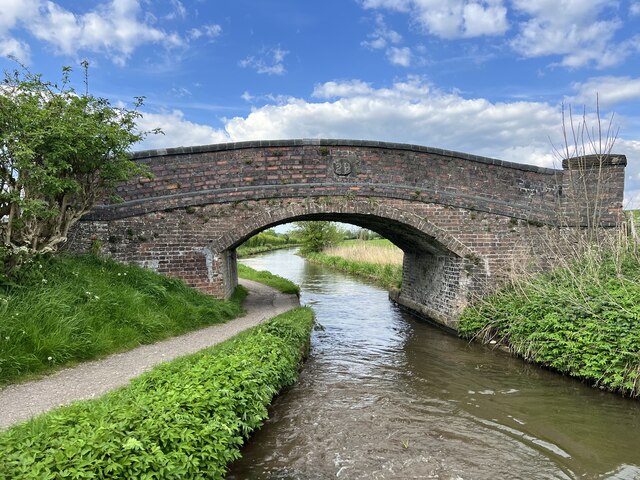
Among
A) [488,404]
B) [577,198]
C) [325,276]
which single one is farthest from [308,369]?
[325,276]

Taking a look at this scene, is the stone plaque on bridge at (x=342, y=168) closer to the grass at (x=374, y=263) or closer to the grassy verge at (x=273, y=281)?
the grassy verge at (x=273, y=281)

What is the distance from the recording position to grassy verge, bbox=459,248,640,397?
622cm

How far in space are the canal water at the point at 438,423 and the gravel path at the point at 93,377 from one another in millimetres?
1549

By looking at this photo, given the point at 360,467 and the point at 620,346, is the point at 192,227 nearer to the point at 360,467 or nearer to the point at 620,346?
the point at 360,467

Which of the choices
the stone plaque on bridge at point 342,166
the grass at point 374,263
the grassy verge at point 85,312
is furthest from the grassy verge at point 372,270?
the grassy verge at point 85,312

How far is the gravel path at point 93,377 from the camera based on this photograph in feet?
13.5

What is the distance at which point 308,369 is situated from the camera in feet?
24.3

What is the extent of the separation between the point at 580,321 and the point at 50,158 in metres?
8.10

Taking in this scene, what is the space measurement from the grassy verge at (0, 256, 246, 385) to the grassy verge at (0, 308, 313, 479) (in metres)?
1.37

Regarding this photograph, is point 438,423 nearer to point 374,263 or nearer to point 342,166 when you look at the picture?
point 342,166

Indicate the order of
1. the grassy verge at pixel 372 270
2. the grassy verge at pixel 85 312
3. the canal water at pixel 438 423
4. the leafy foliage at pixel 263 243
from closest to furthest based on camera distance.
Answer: the canal water at pixel 438 423 < the grassy verge at pixel 85 312 < the grassy verge at pixel 372 270 < the leafy foliage at pixel 263 243

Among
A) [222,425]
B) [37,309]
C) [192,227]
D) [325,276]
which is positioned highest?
[192,227]

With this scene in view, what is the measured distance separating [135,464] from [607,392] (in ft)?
20.6

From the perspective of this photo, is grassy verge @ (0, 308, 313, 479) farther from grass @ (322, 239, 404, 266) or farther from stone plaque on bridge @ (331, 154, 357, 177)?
grass @ (322, 239, 404, 266)
